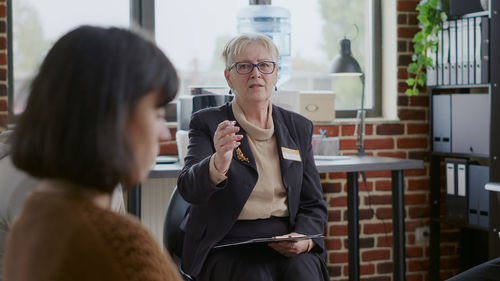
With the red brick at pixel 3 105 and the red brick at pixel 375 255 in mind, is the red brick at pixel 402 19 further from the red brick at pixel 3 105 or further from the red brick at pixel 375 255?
the red brick at pixel 3 105

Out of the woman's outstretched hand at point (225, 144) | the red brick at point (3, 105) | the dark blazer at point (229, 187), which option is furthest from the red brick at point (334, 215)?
the red brick at point (3, 105)

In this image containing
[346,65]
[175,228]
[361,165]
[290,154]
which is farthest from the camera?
[346,65]

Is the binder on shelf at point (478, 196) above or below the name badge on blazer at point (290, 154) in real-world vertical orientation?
below

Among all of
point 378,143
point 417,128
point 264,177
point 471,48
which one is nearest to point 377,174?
point 378,143

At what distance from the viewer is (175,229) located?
2.35 m

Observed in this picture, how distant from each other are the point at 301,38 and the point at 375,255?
1.47 metres

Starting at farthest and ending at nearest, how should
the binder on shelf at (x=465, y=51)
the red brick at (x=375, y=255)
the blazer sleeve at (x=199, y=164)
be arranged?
the red brick at (x=375, y=255) < the binder on shelf at (x=465, y=51) < the blazer sleeve at (x=199, y=164)

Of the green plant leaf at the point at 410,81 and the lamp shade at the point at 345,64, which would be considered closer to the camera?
the lamp shade at the point at 345,64

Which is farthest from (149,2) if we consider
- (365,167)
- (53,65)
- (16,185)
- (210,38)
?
(53,65)

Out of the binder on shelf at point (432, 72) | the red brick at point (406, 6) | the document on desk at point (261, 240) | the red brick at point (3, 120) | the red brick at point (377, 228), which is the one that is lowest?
the red brick at point (377, 228)

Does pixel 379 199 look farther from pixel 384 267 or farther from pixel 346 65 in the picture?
pixel 346 65

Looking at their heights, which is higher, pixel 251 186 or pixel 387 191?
pixel 251 186

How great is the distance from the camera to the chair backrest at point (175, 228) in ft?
7.62

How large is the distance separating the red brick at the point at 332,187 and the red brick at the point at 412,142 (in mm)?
489
